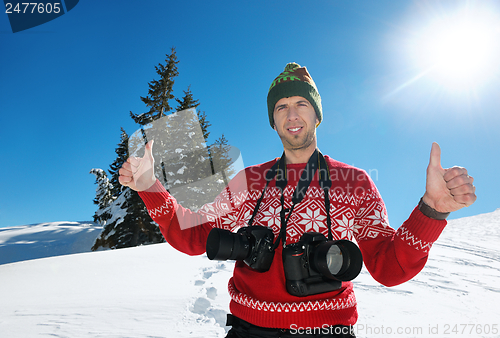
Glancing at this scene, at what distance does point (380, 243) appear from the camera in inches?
66.6

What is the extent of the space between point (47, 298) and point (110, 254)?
273 centimetres

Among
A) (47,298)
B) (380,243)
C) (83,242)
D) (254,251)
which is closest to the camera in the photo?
(254,251)

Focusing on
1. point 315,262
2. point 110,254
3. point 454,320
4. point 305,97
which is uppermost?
point 305,97

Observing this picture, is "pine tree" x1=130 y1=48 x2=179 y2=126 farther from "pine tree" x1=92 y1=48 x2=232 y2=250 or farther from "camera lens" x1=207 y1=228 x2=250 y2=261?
"camera lens" x1=207 y1=228 x2=250 y2=261

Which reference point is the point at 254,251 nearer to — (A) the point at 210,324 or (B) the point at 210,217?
(B) the point at 210,217

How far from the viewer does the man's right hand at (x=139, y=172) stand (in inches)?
68.6

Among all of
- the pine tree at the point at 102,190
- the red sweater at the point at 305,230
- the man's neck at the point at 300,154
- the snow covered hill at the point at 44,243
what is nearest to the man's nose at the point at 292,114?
the man's neck at the point at 300,154

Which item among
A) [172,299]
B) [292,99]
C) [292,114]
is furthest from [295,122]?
[172,299]

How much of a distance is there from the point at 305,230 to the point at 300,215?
0.32ft

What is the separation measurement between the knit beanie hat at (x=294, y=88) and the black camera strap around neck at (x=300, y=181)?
0.47 metres

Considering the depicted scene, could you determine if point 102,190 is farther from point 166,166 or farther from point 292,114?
point 292,114

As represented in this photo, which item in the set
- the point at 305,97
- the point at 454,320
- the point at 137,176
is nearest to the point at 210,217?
the point at 137,176

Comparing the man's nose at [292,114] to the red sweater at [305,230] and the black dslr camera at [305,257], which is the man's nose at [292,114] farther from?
the black dslr camera at [305,257]

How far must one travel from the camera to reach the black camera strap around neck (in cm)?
169
